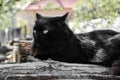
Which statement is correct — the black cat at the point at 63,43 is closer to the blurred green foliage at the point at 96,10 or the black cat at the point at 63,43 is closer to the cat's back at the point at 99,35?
the cat's back at the point at 99,35

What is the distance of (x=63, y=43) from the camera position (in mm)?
5516

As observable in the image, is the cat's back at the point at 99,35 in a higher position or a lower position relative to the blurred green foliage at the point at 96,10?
lower

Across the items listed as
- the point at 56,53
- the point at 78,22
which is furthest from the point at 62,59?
the point at 78,22

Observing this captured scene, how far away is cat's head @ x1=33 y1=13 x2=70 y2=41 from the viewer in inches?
214

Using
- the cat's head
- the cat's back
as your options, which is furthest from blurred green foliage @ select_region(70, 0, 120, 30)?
the cat's head

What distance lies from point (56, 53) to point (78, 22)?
37.5ft

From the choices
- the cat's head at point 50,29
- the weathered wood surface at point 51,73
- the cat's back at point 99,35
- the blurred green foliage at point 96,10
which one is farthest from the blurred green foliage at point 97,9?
the weathered wood surface at point 51,73

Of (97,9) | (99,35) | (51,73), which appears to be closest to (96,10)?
(97,9)

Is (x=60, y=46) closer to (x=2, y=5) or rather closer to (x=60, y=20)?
(x=60, y=20)

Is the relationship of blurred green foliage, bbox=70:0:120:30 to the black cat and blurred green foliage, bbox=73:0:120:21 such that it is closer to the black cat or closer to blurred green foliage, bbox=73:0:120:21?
blurred green foliage, bbox=73:0:120:21

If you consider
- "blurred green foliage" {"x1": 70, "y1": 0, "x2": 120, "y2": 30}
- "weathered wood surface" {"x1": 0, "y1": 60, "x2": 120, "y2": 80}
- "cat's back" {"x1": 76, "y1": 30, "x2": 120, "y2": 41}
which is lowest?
"weathered wood surface" {"x1": 0, "y1": 60, "x2": 120, "y2": 80}

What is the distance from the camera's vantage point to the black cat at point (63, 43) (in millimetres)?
5293

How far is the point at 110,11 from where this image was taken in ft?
47.8

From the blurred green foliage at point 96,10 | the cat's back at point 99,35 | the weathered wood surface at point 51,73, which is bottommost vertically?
the weathered wood surface at point 51,73
